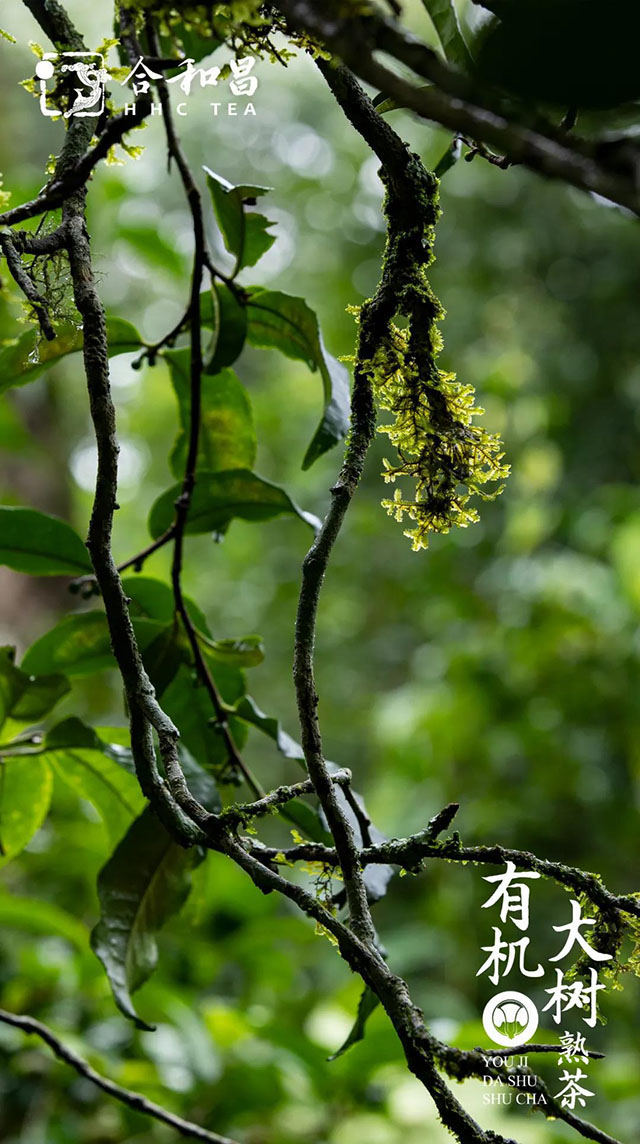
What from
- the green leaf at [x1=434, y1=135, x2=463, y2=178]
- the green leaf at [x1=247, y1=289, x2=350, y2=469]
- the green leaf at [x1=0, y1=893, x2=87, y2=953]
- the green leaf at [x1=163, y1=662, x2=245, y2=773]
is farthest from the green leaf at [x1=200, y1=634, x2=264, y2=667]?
the green leaf at [x1=0, y1=893, x2=87, y2=953]

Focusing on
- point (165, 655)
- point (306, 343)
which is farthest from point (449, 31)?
point (165, 655)

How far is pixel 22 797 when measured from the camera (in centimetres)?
47

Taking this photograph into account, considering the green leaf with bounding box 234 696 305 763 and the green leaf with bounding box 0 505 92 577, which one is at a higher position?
the green leaf with bounding box 0 505 92 577

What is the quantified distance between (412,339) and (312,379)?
129 inches

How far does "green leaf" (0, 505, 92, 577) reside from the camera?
0.45 m

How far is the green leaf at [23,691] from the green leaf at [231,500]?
0.34 feet

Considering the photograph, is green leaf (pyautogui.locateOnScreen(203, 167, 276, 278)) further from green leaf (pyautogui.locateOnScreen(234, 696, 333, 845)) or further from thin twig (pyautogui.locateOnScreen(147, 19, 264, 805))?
green leaf (pyautogui.locateOnScreen(234, 696, 333, 845))

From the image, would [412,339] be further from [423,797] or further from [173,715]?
[423,797]

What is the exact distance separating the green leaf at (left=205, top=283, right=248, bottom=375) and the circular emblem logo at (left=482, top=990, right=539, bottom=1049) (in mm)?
299

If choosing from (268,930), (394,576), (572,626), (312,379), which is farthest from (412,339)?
(312,379)

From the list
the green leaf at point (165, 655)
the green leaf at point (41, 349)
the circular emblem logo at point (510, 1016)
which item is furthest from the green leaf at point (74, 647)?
the circular emblem logo at point (510, 1016)

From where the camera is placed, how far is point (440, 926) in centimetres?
192

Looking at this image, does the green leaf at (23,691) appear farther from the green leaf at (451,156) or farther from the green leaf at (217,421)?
the green leaf at (451,156)

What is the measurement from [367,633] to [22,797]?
275 centimetres
